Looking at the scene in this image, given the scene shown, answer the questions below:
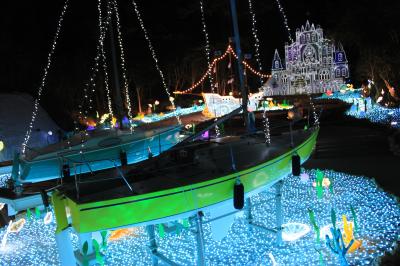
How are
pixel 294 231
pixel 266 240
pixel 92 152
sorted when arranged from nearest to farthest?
pixel 266 240, pixel 294 231, pixel 92 152

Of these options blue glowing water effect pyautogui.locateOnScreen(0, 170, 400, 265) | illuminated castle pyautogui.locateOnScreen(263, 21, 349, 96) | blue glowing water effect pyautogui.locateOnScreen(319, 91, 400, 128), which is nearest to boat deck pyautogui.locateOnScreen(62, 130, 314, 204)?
blue glowing water effect pyautogui.locateOnScreen(0, 170, 400, 265)

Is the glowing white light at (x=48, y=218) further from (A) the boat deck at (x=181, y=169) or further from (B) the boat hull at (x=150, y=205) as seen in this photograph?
(B) the boat hull at (x=150, y=205)

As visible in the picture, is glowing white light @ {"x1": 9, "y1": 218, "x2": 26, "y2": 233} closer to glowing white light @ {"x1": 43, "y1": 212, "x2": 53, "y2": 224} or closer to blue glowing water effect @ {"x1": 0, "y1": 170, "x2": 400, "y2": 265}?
blue glowing water effect @ {"x1": 0, "y1": 170, "x2": 400, "y2": 265}

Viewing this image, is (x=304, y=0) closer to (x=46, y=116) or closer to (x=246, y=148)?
(x=46, y=116)

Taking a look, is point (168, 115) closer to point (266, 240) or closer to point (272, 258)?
point (266, 240)

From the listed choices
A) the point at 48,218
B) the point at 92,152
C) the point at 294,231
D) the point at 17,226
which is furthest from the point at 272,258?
the point at 17,226

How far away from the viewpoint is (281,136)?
24.7 ft

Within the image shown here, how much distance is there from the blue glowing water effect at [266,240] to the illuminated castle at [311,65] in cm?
2025

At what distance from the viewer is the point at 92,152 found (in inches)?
355

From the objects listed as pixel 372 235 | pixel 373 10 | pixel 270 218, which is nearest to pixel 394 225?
pixel 372 235

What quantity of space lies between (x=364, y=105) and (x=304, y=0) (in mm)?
20746

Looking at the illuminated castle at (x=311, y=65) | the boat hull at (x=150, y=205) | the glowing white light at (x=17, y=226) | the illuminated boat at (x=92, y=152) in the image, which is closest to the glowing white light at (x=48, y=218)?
the glowing white light at (x=17, y=226)

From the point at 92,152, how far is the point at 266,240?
4.49 meters

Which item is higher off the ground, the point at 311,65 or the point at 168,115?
the point at 311,65
